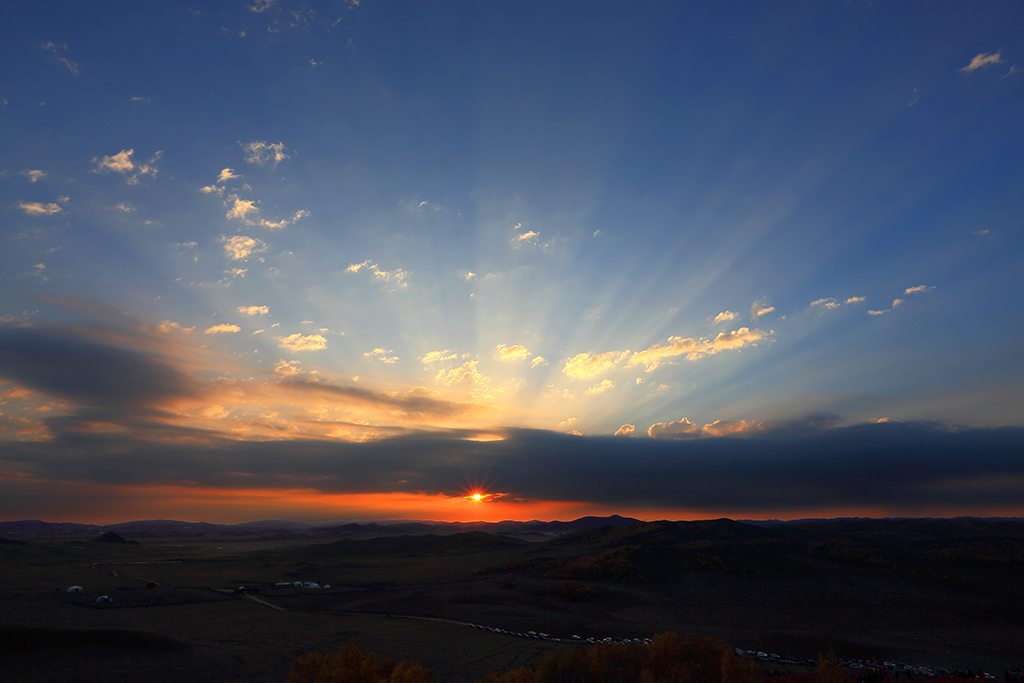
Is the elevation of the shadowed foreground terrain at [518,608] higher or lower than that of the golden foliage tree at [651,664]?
lower

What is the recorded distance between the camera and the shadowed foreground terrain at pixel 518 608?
35.9 m

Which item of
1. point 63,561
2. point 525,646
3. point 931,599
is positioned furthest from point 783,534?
point 63,561

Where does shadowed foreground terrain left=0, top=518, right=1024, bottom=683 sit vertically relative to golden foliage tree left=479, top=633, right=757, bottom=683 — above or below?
below

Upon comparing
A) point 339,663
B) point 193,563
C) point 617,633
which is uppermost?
point 339,663

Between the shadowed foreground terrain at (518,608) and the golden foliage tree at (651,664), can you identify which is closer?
the golden foliage tree at (651,664)

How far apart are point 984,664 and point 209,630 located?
62.0 m

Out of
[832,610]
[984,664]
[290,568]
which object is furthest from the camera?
[290,568]

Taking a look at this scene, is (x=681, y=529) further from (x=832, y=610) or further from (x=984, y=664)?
(x=984, y=664)

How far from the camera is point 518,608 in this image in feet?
177

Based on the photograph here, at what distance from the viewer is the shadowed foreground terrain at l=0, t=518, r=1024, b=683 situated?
118ft

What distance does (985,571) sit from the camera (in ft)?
222

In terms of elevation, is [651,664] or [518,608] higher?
[651,664]

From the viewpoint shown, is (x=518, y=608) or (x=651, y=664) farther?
(x=518, y=608)

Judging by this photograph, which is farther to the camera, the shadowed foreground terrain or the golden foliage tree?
the shadowed foreground terrain
